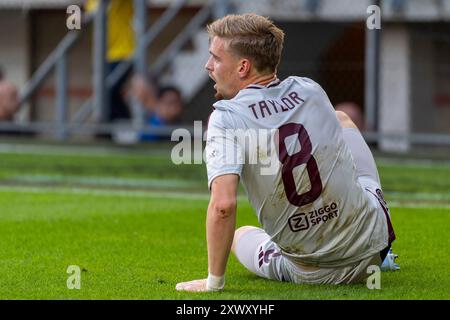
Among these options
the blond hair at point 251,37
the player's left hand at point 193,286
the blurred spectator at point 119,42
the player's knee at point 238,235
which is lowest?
the player's left hand at point 193,286

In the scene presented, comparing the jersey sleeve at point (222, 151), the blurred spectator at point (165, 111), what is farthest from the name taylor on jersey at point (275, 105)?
the blurred spectator at point (165, 111)

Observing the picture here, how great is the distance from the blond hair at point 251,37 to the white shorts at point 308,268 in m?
0.93

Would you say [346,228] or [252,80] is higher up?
[252,80]

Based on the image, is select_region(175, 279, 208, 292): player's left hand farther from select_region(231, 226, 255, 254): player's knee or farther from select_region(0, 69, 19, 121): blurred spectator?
select_region(0, 69, 19, 121): blurred spectator

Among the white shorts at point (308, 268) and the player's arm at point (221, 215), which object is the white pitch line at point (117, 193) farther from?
the player's arm at point (221, 215)

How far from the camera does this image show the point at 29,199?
10.7 m

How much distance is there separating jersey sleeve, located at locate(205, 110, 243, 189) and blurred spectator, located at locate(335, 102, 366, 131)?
1018 cm

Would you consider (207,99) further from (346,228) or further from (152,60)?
(346,228)

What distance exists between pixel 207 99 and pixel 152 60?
3.41 meters

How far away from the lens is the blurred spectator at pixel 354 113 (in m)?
16.2
